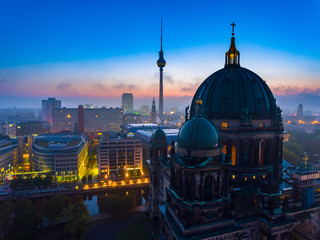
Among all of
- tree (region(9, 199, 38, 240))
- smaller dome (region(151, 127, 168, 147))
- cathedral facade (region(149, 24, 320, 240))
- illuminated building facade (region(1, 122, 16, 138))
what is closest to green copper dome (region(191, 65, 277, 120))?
cathedral facade (region(149, 24, 320, 240))

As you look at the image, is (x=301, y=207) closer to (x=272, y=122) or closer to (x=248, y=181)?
(x=248, y=181)

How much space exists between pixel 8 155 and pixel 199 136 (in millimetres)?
122545

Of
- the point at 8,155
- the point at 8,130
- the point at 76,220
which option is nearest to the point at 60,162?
the point at 8,155

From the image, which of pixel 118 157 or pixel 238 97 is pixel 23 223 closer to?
pixel 238 97

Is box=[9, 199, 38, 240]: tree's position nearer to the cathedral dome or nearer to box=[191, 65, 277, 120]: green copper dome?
the cathedral dome

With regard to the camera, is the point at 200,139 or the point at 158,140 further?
the point at 158,140

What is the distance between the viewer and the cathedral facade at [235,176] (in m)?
25.5

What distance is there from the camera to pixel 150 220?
5694cm

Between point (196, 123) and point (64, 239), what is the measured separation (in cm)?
4700

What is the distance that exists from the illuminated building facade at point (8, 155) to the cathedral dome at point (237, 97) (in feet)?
365

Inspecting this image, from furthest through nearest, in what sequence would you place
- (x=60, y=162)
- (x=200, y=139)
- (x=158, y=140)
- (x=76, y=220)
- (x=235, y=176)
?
(x=60, y=162)
(x=158, y=140)
(x=76, y=220)
(x=235, y=176)
(x=200, y=139)

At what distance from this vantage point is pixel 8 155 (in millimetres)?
108438

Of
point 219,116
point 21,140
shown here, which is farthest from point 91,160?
point 219,116

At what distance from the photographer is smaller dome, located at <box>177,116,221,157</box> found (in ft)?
84.5
